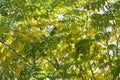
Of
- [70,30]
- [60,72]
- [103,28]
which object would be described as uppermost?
[70,30]

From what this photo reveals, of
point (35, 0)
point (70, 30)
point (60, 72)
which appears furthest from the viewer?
point (35, 0)

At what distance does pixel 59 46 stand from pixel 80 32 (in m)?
0.60

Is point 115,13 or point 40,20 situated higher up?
point 40,20

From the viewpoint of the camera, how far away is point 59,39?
723 centimetres

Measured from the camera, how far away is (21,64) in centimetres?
734

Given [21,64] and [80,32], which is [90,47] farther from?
[21,64]

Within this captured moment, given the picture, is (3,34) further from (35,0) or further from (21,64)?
(35,0)

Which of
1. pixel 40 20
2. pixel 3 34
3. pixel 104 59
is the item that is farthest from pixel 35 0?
pixel 104 59

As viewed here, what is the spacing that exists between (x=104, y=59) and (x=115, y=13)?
3.74 feet

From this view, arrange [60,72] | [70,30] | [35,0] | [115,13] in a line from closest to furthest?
[115,13] < [60,72] < [70,30] < [35,0]

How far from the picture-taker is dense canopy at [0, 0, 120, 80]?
655 cm

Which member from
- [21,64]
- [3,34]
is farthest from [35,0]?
[21,64]

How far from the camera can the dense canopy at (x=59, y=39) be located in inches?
258

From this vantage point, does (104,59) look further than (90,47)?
Yes
